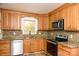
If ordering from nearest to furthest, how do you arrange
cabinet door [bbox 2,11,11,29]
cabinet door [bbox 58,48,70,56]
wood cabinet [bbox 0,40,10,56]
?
cabinet door [bbox 58,48,70,56] → wood cabinet [bbox 0,40,10,56] → cabinet door [bbox 2,11,11,29]

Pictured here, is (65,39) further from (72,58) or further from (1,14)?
(72,58)

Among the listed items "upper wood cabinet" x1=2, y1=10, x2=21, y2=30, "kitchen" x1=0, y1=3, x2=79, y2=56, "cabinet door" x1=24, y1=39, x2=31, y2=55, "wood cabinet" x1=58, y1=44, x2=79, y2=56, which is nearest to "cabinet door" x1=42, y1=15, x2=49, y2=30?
"kitchen" x1=0, y1=3, x2=79, y2=56

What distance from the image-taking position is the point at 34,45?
3684mm

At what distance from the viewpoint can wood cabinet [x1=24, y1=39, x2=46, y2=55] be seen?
361 centimetres

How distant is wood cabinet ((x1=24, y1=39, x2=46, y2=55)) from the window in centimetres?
41

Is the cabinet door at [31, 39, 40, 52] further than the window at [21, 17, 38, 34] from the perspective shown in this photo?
No

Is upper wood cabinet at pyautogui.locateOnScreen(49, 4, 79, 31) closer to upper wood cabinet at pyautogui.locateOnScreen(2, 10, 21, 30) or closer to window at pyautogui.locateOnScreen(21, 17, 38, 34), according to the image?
window at pyautogui.locateOnScreen(21, 17, 38, 34)

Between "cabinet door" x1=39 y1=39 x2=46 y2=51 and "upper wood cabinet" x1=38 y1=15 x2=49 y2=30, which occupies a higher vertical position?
"upper wood cabinet" x1=38 y1=15 x2=49 y2=30

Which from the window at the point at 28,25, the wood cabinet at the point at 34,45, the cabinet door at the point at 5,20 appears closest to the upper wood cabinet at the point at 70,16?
the wood cabinet at the point at 34,45

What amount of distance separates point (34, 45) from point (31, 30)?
0.58 m

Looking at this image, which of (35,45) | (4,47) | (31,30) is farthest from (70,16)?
(31,30)

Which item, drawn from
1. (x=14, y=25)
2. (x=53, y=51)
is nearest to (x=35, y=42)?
(x=14, y=25)

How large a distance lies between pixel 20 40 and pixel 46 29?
92 cm

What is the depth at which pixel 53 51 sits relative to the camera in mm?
2715
